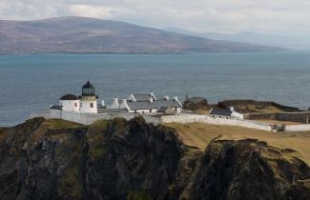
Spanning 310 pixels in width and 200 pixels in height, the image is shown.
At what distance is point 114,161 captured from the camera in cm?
7356

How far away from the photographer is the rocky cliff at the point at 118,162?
58.2m

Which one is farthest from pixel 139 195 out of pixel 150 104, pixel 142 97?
pixel 142 97

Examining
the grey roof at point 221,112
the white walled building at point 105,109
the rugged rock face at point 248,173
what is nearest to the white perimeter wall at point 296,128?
the grey roof at point 221,112

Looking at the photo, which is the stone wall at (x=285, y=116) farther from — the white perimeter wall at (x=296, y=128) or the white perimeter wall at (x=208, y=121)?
the white perimeter wall at (x=208, y=121)

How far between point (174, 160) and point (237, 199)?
15460mm

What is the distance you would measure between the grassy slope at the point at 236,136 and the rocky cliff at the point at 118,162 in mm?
1578

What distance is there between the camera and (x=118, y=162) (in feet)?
240

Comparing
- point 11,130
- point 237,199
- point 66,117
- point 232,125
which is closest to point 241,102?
point 232,125

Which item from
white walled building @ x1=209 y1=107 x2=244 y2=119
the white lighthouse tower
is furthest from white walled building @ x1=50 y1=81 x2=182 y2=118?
white walled building @ x1=209 y1=107 x2=244 y2=119

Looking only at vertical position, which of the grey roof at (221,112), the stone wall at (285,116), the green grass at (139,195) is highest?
the grey roof at (221,112)

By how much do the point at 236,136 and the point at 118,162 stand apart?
47.0ft

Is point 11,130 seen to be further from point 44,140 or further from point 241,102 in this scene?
point 241,102

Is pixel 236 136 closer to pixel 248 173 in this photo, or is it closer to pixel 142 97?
pixel 248 173

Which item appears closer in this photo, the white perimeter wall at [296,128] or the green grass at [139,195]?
the green grass at [139,195]
